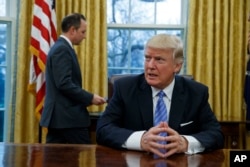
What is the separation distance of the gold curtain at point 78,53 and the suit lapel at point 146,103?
2.68 meters

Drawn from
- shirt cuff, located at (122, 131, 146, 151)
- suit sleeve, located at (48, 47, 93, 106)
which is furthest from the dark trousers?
shirt cuff, located at (122, 131, 146, 151)

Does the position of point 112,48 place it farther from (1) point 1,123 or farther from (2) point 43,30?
(1) point 1,123

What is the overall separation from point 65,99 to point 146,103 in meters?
1.74

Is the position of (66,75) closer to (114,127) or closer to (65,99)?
(65,99)

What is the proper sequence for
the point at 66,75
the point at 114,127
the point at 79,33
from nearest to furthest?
the point at 114,127 → the point at 66,75 → the point at 79,33

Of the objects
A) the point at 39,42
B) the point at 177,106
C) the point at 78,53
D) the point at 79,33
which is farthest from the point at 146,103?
the point at 78,53

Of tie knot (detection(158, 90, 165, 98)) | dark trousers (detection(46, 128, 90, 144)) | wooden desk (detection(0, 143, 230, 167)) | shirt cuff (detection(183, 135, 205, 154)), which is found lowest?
dark trousers (detection(46, 128, 90, 144))

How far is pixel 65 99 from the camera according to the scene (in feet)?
12.5

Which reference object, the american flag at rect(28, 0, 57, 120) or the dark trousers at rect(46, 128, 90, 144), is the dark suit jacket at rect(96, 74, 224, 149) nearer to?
the dark trousers at rect(46, 128, 90, 144)

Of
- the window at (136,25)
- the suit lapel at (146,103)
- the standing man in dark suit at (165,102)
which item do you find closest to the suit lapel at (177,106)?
the standing man in dark suit at (165,102)

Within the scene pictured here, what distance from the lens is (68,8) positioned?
4.89m

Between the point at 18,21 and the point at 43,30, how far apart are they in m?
0.52

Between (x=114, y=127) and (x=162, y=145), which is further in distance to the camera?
(x=114, y=127)

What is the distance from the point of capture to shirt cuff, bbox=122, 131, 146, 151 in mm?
1940
